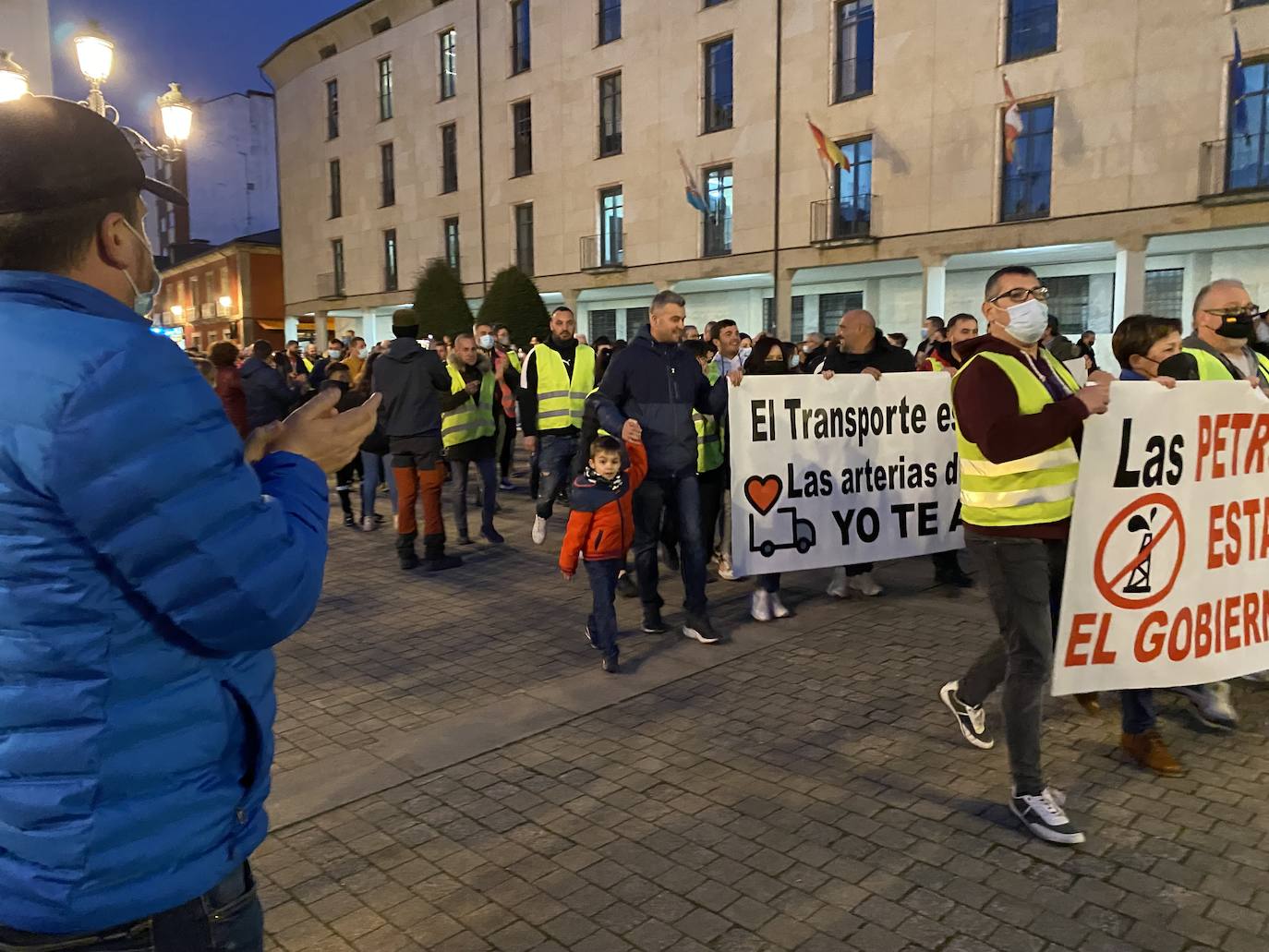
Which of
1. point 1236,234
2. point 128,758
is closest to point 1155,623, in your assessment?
point 128,758

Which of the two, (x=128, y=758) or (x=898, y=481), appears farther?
(x=898, y=481)

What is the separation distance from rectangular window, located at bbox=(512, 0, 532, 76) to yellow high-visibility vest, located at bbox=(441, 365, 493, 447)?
27.5 metres

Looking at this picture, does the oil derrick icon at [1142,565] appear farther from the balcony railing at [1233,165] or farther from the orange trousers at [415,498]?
the balcony railing at [1233,165]

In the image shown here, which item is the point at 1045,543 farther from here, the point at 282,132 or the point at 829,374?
the point at 282,132

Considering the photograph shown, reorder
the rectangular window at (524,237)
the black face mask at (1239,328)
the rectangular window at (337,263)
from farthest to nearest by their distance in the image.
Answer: the rectangular window at (337,263) → the rectangular window at (524,237) → the black face mask at (1239,328)

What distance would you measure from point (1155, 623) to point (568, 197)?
29.5 m

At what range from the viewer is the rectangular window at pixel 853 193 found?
24.5 m

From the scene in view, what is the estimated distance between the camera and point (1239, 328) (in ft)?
15.0

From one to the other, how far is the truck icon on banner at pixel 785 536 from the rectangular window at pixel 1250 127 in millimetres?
17435

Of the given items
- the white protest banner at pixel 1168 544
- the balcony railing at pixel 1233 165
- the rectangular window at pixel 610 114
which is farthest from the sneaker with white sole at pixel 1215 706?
the rectangular window at pixel 610 114

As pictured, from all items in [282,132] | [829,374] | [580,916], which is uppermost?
[282,132]

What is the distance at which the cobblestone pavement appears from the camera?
10.2 feet

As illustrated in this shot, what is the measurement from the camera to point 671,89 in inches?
1106

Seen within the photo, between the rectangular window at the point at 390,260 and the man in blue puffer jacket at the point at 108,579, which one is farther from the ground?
the rectangular window at the point at 390,260
